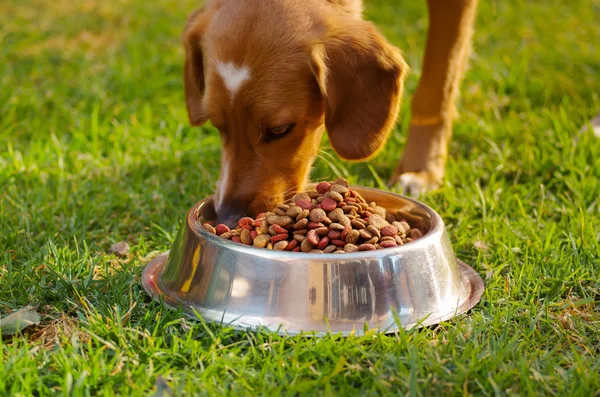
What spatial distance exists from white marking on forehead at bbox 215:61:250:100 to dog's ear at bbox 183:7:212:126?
0.24 metres

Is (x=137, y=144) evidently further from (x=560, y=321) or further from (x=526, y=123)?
(x=560, y=321)

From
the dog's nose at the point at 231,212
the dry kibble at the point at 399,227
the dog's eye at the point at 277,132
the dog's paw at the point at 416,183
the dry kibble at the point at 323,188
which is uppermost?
the dog's eye at the point at 277,132

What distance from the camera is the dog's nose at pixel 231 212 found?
110 inches

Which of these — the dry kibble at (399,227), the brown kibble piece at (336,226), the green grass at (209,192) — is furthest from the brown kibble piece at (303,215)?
the green grass at (209,192)

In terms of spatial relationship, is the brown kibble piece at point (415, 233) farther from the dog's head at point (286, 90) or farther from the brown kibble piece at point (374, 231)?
the dog's head at point (286, 90)

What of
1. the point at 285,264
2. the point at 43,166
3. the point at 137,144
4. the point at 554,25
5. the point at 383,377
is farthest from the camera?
the point at 554,25

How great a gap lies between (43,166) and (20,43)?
7.27 ft

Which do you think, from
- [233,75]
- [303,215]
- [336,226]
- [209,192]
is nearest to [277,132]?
[233,75]

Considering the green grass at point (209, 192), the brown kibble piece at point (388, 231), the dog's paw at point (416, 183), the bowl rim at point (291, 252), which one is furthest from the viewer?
the dog's paw at point (416, 183)

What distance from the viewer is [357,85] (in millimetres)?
2955

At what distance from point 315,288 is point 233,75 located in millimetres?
995

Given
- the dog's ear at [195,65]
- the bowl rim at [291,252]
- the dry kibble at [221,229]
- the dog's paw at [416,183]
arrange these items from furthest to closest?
the dog's paw at [416,183] → the dog's ear at [195,65] → the dry kibble at [221,229] → the bowl rim at [291,252]

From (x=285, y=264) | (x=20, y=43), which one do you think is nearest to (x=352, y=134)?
(x=285, y=264)

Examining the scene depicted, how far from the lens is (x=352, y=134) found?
2953 mm
